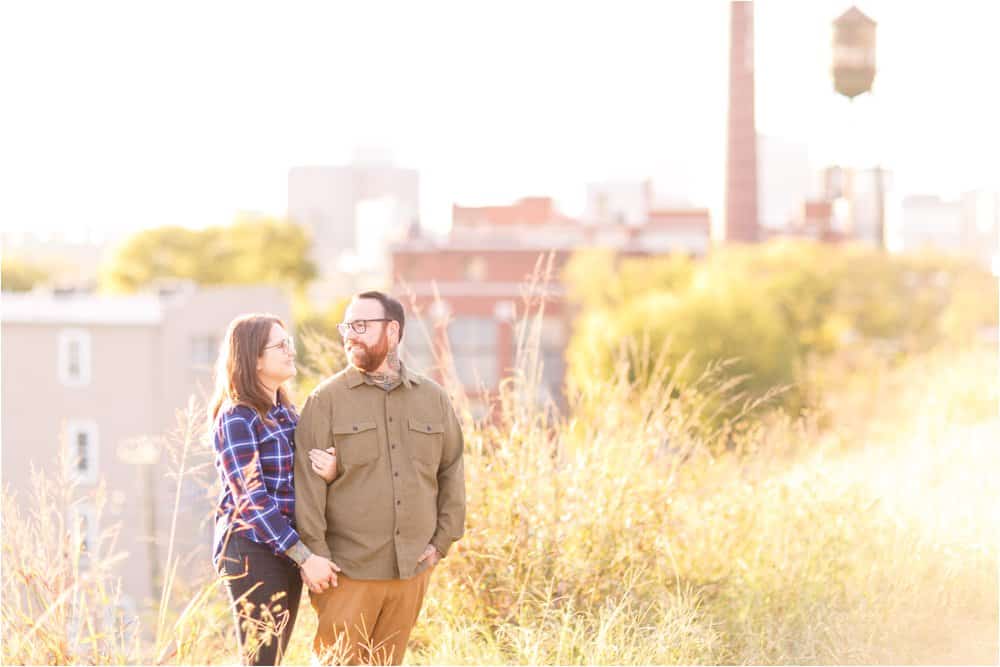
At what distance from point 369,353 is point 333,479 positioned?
441 mm

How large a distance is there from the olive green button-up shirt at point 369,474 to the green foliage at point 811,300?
57.0 feet

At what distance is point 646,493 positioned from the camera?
477cm

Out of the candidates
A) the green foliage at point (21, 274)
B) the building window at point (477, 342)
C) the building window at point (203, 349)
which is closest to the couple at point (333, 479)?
the building window at point (203, 349)

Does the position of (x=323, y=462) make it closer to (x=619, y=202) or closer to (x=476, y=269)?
(x=476, y=269)

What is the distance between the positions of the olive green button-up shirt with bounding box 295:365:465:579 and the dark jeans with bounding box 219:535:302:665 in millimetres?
159

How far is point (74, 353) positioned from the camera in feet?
81.5

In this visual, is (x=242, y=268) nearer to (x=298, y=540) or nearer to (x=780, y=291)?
(x=780, y=291)

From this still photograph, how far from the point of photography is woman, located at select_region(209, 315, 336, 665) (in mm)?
3547

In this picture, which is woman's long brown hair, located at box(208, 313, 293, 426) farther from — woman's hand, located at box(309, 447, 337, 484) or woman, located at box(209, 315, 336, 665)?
woman's hand, located at box(309, 447, 337, 484)

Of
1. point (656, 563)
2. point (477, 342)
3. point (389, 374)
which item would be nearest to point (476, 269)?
point (477, 342)

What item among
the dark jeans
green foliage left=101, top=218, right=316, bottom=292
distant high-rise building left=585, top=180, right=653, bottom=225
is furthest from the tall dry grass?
green foliage left=101, top=218, right=316, bottom=292

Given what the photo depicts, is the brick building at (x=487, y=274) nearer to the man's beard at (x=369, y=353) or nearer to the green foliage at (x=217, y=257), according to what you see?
the green foliage at (x=217, y=257)

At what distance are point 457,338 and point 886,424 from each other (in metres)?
31.4

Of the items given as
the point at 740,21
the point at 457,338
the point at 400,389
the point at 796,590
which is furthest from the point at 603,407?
the point at 740,21
